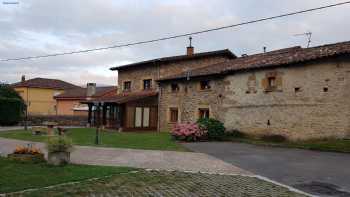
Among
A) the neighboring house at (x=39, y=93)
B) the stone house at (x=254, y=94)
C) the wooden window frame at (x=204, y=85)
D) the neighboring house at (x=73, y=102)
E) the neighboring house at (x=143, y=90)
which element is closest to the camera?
the stone house at (x=254, y=94)

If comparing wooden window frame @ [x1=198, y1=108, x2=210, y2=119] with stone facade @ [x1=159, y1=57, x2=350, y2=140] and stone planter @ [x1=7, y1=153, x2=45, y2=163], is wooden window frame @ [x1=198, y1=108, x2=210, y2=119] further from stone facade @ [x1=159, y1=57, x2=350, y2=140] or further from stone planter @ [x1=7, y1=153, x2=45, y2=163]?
stone planter @ [x1=7, y1=153, x2=45, y2=163]

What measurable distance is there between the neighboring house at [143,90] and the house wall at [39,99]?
23.8 metres

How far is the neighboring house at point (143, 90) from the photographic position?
1131 inches

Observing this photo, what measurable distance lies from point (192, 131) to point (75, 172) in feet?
36.5

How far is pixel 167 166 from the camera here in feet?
37.0

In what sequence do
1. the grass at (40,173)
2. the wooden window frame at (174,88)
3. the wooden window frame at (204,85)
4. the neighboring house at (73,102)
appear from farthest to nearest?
the neighboring house at (73,102) → the wooden window frame at (174,88) → the wooden window frame at (204,85) → the grass at (40,173)

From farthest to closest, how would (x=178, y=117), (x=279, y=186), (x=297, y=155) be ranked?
1. (x=178, y=117)
2. (x=297, y=155)
3. (x=279, y=186)

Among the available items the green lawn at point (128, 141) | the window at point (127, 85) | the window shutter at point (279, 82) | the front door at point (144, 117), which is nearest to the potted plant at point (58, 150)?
the green lawn at point (128, 141)

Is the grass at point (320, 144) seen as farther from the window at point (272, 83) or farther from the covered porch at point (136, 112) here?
the covered porch at point (136, 112)

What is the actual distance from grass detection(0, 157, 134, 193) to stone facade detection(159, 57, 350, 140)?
35.8ft

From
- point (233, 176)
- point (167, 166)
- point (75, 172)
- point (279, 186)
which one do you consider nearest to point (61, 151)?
point (75, 172)

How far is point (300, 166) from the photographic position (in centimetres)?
1169

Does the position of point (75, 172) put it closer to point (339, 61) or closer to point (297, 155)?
point (297, 155)

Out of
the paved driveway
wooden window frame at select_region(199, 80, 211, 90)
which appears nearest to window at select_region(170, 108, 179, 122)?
wooden window frame at select_region(199, 80, 211, 90)
